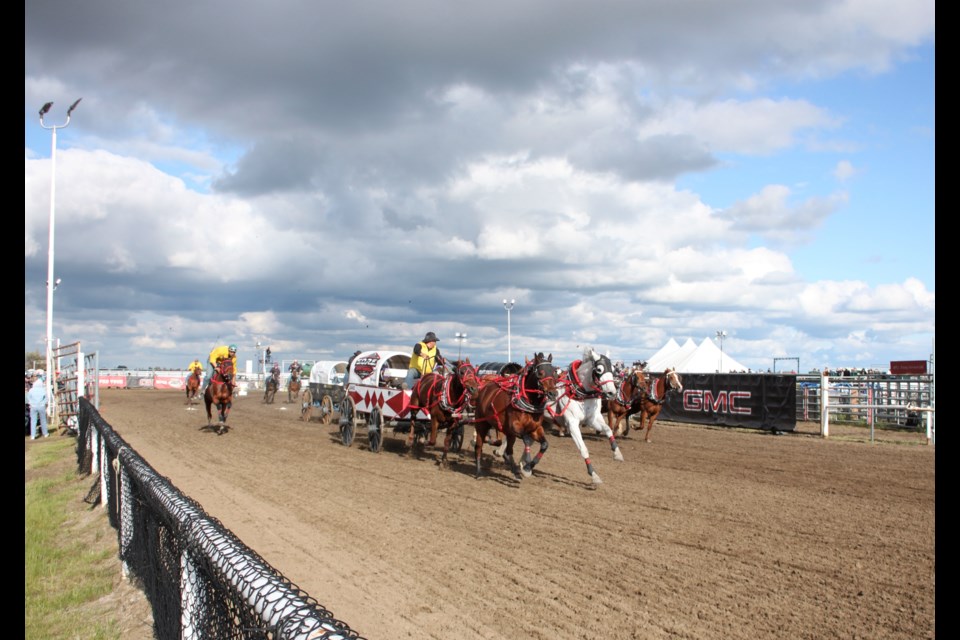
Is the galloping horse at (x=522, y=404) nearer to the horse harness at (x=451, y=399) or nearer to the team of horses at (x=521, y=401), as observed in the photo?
the team of horses at (x=521, y=401)

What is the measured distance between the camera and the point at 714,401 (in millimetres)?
23188

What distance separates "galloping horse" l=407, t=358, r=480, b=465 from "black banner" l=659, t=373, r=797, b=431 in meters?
12.3

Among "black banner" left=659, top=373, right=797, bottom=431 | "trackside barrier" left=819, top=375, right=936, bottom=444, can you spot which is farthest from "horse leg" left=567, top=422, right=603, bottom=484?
"black banner" left=659, top=373, right=797, bottom=431

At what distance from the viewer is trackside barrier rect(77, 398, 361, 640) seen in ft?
6.25

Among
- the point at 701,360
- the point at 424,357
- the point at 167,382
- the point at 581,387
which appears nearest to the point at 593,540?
the point at 581,387

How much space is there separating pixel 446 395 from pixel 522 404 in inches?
107

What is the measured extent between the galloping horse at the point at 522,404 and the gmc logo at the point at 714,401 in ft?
42.7

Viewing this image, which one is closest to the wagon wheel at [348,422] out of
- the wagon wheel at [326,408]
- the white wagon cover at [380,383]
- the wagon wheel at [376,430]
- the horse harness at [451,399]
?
the white wagon cover at [380,383]

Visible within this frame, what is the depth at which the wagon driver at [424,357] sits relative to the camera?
48.6 ft

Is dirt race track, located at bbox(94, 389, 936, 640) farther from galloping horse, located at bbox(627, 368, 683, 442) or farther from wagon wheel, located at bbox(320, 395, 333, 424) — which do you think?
wagon wheel, located at bbox(320, 395, 333, 424)

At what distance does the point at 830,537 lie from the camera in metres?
7.82
